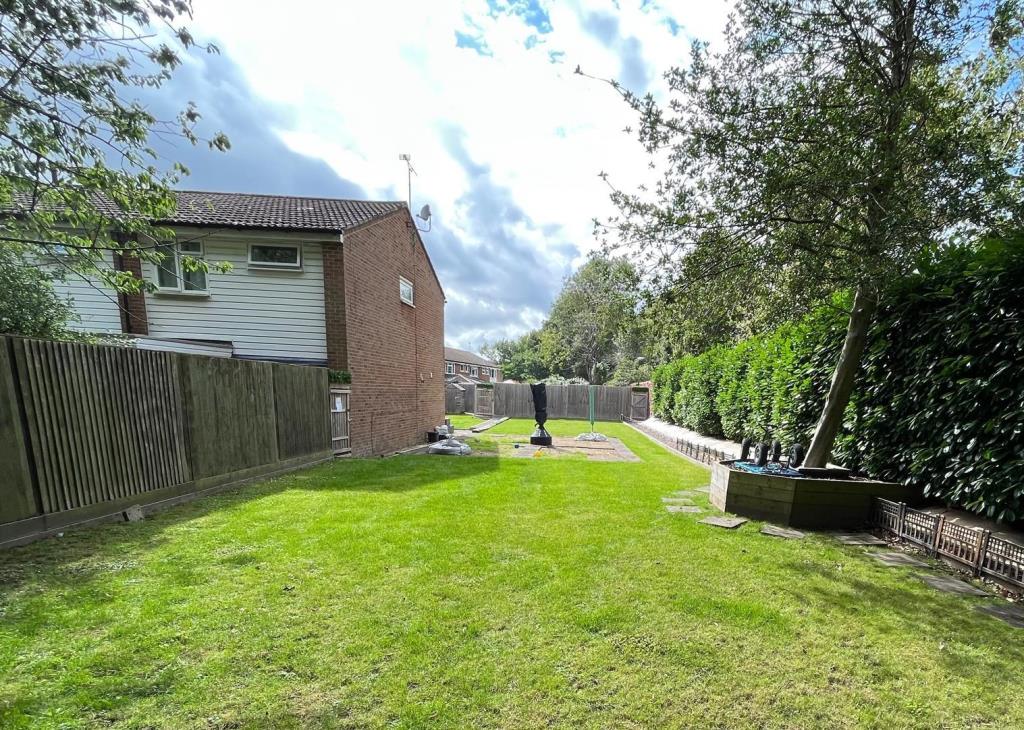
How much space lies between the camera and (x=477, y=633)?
8.68 feet

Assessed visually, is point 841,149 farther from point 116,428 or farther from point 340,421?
point 340,421

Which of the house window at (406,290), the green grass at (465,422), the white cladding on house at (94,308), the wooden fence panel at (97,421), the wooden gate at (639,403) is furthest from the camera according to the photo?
the wooden gate at (639,403)

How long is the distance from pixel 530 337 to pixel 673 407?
4457 cm

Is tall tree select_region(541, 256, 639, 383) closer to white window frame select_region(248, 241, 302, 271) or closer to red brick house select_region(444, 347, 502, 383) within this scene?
red brick house select_region(444, 347, 502, 383)

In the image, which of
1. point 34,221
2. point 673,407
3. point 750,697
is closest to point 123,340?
point 34,221

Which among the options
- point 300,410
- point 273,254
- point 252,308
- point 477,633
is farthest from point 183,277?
point 477,633

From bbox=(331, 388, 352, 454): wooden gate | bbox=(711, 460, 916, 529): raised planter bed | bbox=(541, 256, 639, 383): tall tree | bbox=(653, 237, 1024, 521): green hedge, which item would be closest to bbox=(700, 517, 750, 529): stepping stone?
bbox=(711, 460, 916, 529): raised planter bed

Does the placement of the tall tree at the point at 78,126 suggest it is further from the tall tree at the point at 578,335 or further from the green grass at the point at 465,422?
the tall tree at the point at 578,335

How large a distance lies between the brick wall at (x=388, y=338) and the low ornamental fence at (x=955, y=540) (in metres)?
9.42

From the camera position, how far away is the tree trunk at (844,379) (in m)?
5.11

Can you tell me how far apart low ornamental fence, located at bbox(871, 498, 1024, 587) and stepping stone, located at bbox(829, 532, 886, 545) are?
17 cm

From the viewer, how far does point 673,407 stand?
17.3m

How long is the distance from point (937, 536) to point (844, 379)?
1.97 m

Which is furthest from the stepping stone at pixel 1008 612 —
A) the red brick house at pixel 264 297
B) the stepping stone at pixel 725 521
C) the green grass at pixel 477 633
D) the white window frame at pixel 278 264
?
the white window frame at pixel 278 264
